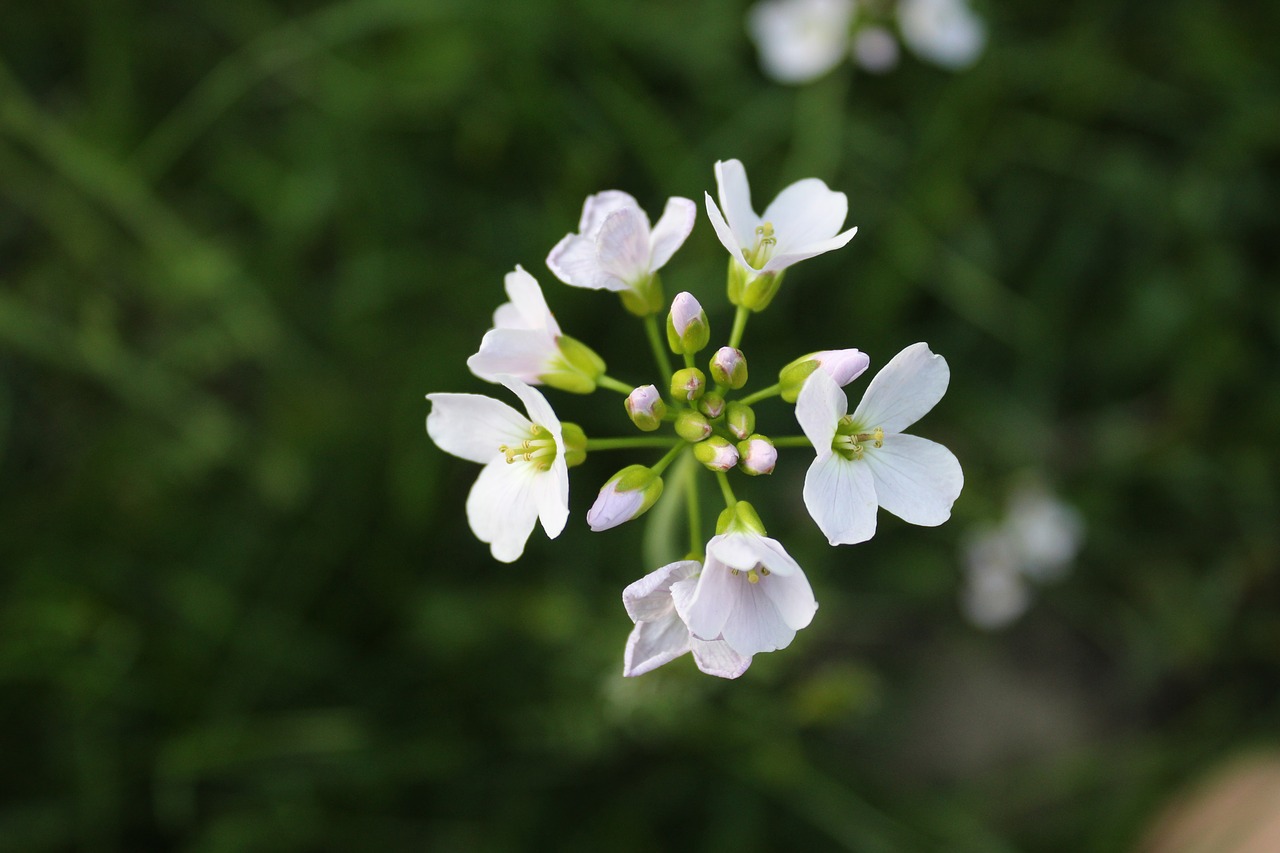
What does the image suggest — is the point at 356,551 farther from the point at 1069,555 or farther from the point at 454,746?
the point at 1069,555

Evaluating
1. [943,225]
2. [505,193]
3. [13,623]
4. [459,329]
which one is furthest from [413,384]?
[943,225]

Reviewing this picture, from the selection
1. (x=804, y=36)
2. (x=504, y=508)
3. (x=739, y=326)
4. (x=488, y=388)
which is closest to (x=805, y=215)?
(x=739, y=326)

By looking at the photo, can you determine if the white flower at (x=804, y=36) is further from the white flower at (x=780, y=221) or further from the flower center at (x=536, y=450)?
the flower center at (x=536, y=450)

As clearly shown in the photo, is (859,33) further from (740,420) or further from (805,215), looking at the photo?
(740,420)

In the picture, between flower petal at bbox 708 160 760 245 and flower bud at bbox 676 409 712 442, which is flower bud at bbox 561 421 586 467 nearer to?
flower bud at bbox 676 409 712 442

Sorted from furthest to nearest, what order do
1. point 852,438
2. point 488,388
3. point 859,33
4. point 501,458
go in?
1. point 859,33
2. point 488,388
3. point 501,458
4. point 852,438
